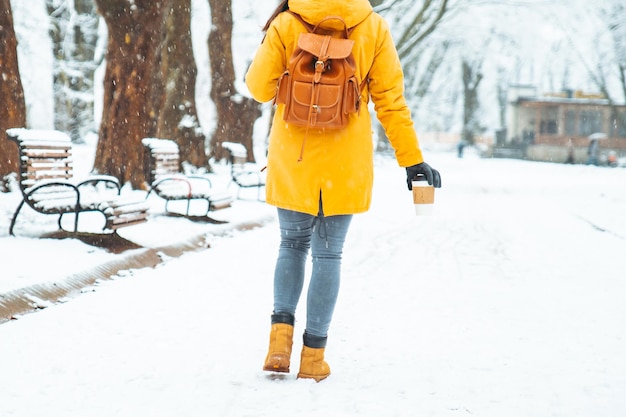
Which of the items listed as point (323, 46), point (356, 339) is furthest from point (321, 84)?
point (356, 339)

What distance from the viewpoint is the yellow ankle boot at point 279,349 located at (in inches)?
124

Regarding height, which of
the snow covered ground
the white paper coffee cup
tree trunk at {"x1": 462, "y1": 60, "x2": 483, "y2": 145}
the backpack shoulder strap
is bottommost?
the snow covered ground

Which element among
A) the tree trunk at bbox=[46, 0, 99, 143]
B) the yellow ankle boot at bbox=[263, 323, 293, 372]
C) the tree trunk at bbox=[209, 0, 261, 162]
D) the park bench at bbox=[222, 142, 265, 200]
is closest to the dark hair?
the yellow ankle boot at bbox=[263, 323, 293, 372]

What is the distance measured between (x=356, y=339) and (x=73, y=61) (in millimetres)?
29516

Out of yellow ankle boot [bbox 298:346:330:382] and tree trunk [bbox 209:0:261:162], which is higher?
tree trunk [bbox 209:0:261:162]

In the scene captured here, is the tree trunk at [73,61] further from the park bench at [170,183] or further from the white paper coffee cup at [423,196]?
the white paper coffee cup at [423,196]

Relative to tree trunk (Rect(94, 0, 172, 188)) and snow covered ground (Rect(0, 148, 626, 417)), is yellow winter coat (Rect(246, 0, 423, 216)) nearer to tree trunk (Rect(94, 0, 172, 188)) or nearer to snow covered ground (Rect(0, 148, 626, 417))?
snow covered ground (Rect(0, 148, 626, 417))

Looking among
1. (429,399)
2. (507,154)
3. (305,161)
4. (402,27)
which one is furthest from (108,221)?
(507,154)

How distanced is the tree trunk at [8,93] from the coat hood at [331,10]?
7.31 metres

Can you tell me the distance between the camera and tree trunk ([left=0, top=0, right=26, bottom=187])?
9.22m

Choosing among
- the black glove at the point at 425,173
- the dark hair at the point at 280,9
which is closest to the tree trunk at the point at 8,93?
the dark hair at the point at 280,9

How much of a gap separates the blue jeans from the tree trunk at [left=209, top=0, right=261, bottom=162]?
50.9 feet

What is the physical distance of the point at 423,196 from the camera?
10.3ft

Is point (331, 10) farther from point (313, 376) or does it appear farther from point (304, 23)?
point (313, 376)
